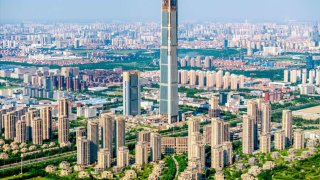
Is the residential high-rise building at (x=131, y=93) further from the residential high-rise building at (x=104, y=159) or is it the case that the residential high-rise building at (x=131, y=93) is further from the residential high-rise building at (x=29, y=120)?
the residential high-rise building at (x=104, y=159)

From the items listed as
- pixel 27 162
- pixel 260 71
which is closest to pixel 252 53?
pixel 260 71

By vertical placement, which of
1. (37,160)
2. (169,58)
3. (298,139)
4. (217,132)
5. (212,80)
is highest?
(169,58)

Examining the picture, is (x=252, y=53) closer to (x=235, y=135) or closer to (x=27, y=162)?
(x=235, y=135)

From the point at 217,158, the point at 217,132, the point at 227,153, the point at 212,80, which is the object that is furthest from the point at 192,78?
the point at 217,158

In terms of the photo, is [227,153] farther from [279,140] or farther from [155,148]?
[279,140]

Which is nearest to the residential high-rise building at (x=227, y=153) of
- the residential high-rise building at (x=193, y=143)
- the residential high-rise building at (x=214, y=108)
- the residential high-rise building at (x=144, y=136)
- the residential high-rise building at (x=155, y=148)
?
the residential high-rise building at (x=193, y=143)

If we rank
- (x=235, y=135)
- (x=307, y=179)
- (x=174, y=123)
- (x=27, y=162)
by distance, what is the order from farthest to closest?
(x=174, y=123) < (x=235, y=135) < (x=27, y=162) < (x=307, y=179)

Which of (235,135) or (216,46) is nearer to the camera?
(235,135)

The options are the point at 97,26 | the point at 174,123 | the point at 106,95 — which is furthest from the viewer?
the point at 97,26
